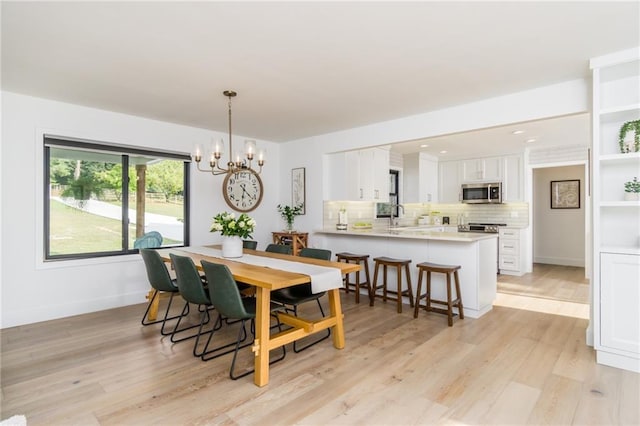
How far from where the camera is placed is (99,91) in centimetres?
344

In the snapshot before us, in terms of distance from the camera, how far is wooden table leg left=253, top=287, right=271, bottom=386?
2400 mm

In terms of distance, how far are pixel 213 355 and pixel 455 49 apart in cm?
309

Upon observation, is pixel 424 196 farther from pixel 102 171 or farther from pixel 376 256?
pixel 102 171

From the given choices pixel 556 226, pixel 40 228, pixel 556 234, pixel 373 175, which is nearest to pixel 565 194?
pixel 556 226

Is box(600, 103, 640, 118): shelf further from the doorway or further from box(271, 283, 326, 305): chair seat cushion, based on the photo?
the doorway

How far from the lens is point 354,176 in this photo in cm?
539

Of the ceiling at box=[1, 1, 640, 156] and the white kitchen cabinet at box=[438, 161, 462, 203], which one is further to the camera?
the white kitchen cabinet at box=[438, 161, 462, 203]

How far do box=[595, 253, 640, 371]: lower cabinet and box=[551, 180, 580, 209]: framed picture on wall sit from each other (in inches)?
221

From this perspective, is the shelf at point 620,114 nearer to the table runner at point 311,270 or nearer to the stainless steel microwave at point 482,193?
the table runner at point 311,270

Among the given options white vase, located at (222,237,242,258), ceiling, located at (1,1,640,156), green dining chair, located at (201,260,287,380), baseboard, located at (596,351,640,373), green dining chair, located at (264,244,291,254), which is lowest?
baseboard, located at (596,351,640,373)

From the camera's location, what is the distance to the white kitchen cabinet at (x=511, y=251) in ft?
20.9

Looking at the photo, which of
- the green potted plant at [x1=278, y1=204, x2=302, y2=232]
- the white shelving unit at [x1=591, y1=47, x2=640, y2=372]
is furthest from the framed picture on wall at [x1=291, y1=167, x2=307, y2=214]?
the white shelving unit at [x1=591, y1=47, x2=640, y2=372]

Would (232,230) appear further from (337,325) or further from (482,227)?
(482,227)

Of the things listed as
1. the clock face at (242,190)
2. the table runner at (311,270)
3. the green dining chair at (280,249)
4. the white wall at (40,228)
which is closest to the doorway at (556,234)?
the green dining chair at (280,249)
